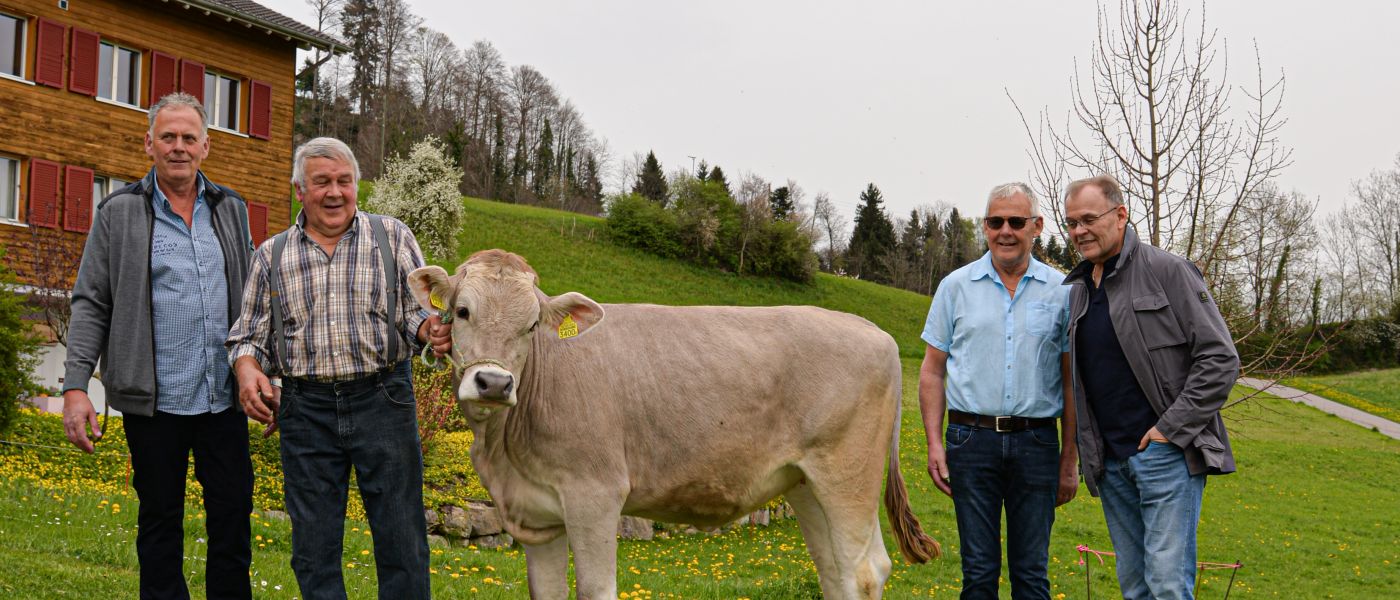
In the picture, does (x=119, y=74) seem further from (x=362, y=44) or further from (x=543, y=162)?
Result: (x=543, y=162)

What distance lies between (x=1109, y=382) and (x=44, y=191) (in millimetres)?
22609

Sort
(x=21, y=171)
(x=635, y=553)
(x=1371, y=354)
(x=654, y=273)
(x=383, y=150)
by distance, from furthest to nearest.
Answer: (x=383, y=150) → (x=1371, y=354) → (x=654, y=273) → (x=21, y=171) → (x=635, y=553)

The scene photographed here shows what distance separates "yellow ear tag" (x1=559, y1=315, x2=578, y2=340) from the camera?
448 cm

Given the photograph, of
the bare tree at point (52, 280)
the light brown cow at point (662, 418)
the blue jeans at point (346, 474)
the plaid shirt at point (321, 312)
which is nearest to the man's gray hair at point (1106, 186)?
the light brown cow at point (662, 418)

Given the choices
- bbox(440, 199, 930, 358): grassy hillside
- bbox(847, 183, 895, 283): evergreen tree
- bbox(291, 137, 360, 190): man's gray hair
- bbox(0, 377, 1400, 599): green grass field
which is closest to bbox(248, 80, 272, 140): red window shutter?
bbox(0, 377, 1400, 599): green grass field

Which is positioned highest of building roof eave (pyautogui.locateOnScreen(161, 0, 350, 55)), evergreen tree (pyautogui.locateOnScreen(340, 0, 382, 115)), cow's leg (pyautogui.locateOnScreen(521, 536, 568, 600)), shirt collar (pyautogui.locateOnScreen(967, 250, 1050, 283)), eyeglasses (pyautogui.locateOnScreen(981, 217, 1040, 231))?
evergreen tree (pyautogui.locateOnScreen(340, 0, 382, 115))

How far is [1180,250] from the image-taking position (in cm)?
943

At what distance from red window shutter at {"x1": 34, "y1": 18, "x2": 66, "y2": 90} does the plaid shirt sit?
20698 mm

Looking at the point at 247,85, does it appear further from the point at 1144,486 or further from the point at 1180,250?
the point at 1144,486

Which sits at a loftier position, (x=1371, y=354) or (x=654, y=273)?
(x=654, y=273)

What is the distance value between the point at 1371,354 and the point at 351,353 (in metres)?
67.4

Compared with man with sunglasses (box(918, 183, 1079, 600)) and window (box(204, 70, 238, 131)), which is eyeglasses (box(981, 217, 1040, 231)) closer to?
man with sunglasses (box(918, 183, 1079, 600))

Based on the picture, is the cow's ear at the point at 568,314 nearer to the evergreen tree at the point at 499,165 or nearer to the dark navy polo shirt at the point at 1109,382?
the dark navy polo shirt at the point at 1109,382

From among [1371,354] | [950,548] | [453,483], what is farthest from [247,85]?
[1371,354]
